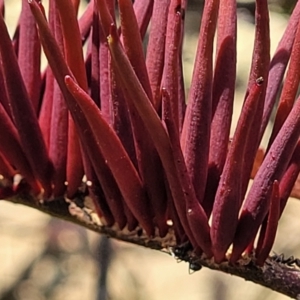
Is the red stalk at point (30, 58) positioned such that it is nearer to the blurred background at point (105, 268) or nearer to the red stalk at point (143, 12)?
the red stalk at point (143, 12)

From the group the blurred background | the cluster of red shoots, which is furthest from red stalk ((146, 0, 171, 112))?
the blurred background

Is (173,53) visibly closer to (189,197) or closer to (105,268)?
(189,197)

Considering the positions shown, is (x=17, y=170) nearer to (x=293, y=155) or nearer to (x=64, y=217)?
(x=64, y=217)

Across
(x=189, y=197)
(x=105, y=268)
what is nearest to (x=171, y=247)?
(x=189, y=197)

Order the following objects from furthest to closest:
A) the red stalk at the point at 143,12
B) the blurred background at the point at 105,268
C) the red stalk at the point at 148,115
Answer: the blurred background at the point at 105,268 → the red stalk at the point at 143,12 → the red stalk at the point at 148,115

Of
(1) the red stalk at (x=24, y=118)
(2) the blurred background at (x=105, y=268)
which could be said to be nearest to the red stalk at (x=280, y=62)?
(1) the red stalk at (x=24, y=118)

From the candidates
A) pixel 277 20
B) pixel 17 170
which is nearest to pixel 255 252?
pixel 17 170
